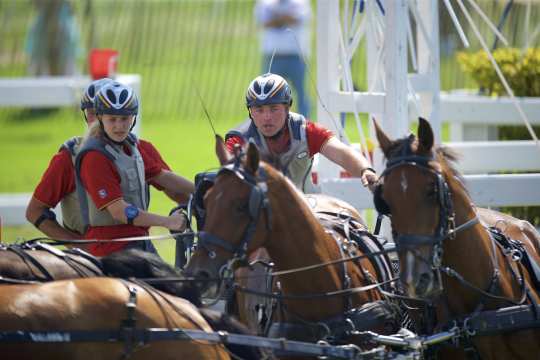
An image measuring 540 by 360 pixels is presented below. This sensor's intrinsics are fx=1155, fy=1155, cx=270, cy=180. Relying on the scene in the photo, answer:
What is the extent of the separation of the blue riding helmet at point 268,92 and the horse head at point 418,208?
1203 mm

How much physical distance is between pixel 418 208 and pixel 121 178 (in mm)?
2030

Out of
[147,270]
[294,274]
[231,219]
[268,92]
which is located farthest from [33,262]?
[268,92]

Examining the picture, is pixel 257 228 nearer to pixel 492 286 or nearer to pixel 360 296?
pixel 360 296

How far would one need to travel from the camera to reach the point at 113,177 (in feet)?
22.6

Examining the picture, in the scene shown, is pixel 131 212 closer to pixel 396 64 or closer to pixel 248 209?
pixel 248 209

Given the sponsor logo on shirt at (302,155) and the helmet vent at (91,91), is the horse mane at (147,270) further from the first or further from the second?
the helmet vent at (91,91)

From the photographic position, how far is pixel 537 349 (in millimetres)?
6262

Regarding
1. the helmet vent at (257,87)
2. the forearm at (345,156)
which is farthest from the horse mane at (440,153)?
the helmet vent at (257,87)

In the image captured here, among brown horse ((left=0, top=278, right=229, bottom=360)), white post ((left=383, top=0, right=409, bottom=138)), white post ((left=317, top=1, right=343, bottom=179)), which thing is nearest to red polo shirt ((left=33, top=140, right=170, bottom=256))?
brown horse ((left=0, top=278, right=229, bottom=360))

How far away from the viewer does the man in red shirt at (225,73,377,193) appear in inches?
273

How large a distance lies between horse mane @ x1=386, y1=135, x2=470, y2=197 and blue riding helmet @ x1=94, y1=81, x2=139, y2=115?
5.75 ft

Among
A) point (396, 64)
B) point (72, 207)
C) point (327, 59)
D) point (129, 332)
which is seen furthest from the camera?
point (327, 59)

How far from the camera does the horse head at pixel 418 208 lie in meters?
5.77

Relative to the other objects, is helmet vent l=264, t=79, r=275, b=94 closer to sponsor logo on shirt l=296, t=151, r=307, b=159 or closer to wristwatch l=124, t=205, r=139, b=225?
sponsor logo on shirt l=296, t=151, r=307, b=159
